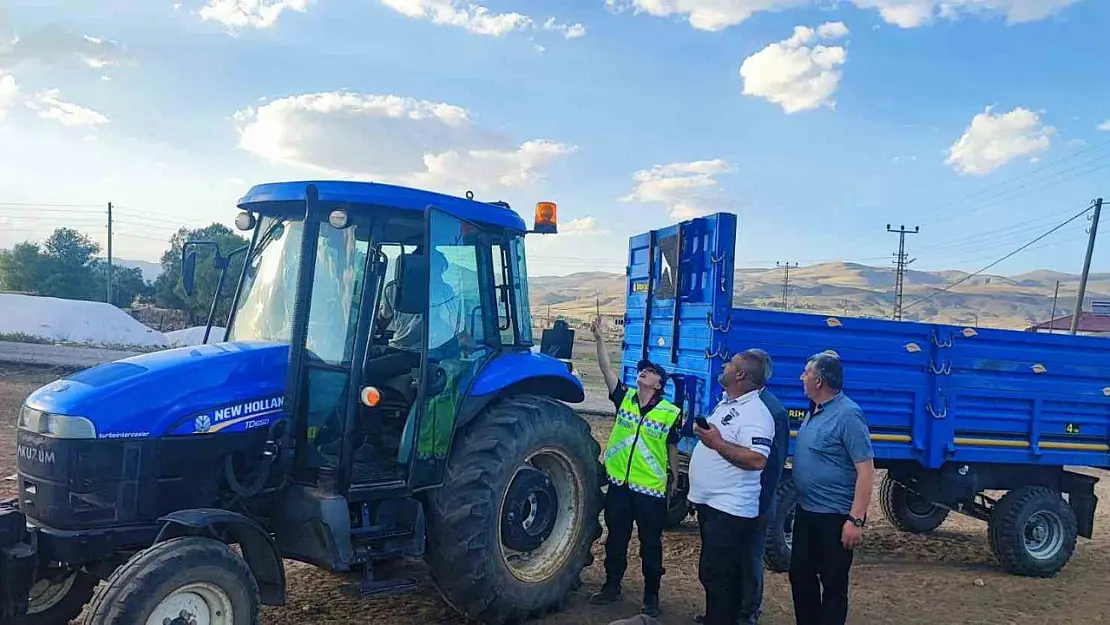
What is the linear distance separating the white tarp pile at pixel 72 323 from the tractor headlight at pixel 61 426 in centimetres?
2869

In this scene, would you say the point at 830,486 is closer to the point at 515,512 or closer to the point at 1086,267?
the point at 515,512

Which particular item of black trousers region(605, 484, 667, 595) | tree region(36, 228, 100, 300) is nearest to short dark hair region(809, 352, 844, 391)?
black trousers region(605, 484, 667, 595)

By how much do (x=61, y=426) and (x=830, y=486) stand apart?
12.2 ft

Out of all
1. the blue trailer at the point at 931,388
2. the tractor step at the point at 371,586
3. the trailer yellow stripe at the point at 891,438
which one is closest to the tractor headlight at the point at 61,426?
the tractor step at the point at 371,586

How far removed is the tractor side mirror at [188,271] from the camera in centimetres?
472

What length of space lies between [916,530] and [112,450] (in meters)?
7.31

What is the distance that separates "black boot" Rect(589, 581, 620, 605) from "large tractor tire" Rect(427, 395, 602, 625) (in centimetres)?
23

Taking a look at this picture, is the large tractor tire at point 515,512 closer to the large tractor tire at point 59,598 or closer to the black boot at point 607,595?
the black boot at point 607,595

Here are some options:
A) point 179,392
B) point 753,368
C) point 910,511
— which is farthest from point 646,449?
point 910,511

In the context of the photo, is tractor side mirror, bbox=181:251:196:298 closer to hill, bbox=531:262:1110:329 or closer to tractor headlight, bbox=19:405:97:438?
tractor headlight, bbox=19:405:97:438

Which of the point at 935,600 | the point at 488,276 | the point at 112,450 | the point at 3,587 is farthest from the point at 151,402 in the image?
the point at 935,600

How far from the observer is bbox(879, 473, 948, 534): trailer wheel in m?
8.05

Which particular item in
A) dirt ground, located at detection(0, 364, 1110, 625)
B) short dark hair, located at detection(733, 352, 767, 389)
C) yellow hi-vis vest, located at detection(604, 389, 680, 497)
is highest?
short dark hair, located at detection(733, 352, 767, 389)

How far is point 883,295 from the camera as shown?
96125mm
